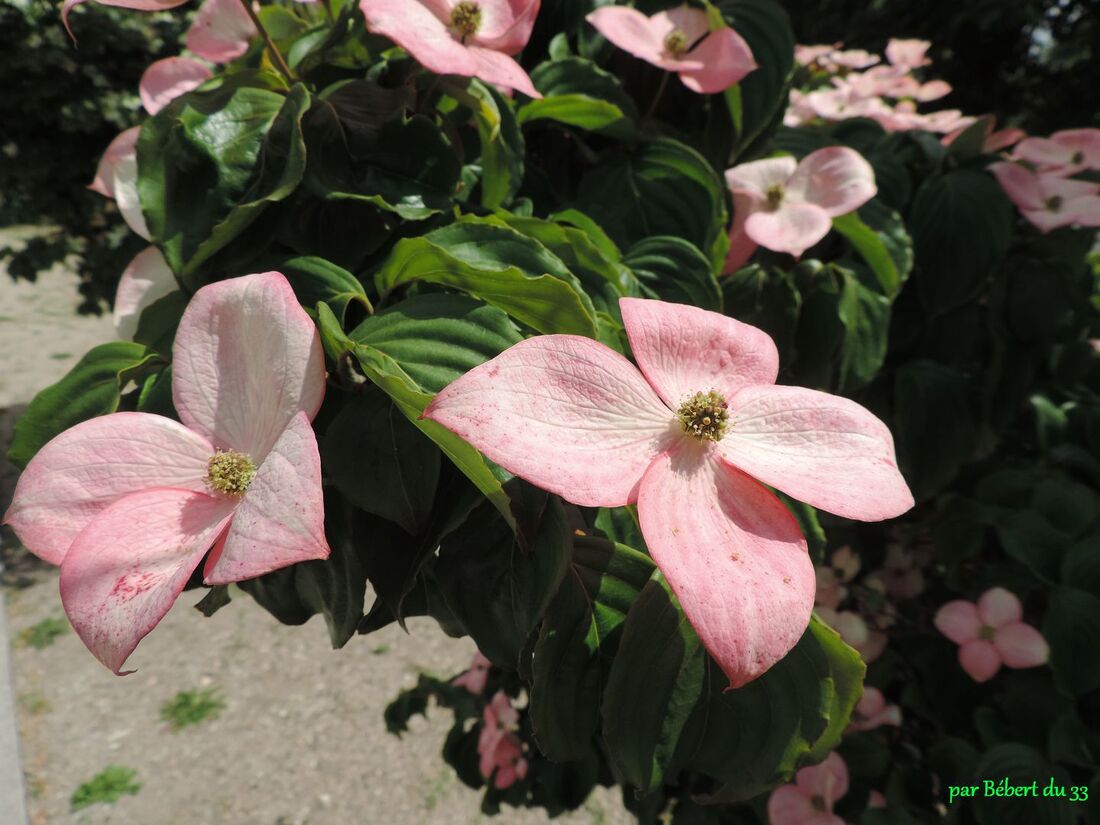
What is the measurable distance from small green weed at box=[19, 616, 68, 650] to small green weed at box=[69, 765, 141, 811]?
487mm

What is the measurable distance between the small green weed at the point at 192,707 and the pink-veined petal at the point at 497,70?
5.49ft

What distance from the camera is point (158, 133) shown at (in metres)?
0.38

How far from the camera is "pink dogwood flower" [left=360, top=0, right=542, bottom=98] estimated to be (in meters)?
0.36

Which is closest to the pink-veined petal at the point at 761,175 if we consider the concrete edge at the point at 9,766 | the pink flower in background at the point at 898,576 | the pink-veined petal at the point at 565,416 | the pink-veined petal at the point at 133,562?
the pink-veined petal at the point at 565,416

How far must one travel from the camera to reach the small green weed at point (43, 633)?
186 centimetres

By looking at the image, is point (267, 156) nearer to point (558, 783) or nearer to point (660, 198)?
point (660, 198)

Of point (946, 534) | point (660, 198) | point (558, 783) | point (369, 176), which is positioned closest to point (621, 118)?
point (660, 198)

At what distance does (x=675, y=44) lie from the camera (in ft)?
1.74

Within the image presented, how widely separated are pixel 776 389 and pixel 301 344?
0.63 ft

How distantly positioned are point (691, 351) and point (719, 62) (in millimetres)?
288

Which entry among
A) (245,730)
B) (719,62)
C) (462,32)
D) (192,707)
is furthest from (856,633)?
(192,707)

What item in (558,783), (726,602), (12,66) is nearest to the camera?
(726,602)

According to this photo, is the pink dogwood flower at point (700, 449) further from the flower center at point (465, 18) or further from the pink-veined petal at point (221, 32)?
the pink-veined petal at point (221, 32)

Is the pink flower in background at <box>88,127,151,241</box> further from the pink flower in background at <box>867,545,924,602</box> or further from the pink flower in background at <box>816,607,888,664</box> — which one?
the pink flower in background at <box>867,545,924,602</box>
